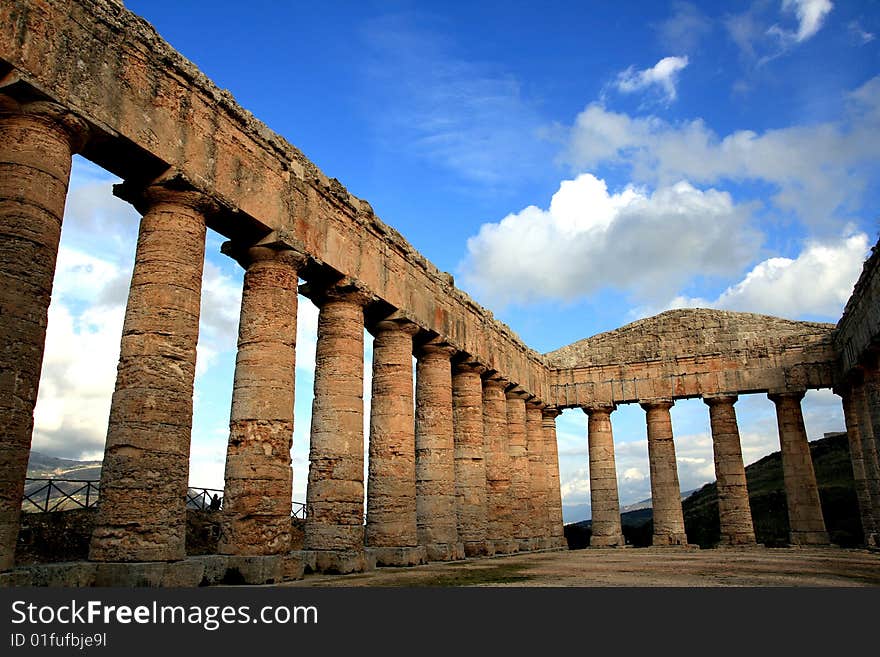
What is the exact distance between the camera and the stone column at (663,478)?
28.0m

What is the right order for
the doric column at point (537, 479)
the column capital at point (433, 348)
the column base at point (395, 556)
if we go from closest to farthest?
the column base at point (395, 556) → the column capital at point (433, 348) → the doric column at point (537, 479)

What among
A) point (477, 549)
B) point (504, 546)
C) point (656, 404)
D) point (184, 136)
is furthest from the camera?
point (656, 404)

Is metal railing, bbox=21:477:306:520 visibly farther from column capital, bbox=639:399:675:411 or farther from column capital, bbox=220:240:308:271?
column capital, bbox=639:399:675:411

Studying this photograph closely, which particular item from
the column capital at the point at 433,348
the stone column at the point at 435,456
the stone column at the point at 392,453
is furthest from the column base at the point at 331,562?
the column capital at the point at 433,348

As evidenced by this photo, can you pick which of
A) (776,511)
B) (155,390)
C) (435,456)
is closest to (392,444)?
(435,456)

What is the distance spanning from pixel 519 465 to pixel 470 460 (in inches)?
189

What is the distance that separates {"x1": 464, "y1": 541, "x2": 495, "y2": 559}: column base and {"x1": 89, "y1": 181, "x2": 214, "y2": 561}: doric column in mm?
11266

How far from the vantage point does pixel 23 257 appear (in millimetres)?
8828

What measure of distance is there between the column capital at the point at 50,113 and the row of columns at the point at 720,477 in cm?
2424

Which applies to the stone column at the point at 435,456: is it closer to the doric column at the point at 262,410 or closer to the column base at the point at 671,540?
the doric column at the point at 262,410

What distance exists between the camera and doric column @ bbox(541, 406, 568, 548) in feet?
→ 92.1

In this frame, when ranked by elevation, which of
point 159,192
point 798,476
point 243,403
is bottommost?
point 798,476

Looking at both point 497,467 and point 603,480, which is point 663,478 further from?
point 497,467

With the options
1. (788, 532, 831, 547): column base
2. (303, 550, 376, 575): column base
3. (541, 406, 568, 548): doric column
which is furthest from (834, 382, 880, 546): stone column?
(303, 550, 376, 575): column base
